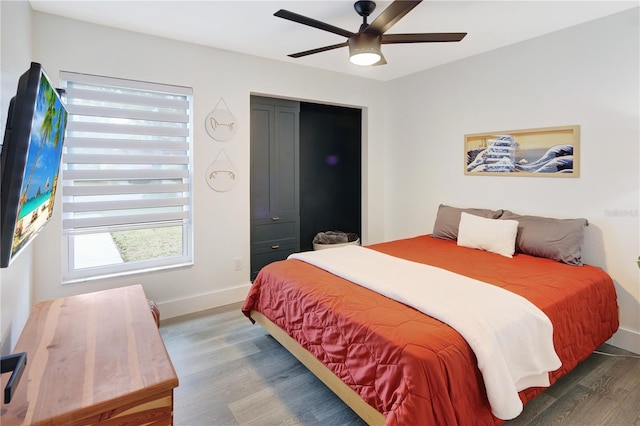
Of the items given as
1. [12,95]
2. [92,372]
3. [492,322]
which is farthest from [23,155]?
[492,322]

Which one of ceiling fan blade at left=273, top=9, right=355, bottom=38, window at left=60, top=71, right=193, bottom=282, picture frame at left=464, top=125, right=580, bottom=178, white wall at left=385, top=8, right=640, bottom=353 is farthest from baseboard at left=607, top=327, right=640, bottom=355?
window at left=60, top=71, right=193, bottom=282

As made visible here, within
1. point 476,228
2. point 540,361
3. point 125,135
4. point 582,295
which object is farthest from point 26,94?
point 476,228

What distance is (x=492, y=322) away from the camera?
168cm

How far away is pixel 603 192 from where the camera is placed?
2.72 meters

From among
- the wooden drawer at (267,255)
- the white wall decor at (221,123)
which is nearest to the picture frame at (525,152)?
the wooden drawer at (267,255)

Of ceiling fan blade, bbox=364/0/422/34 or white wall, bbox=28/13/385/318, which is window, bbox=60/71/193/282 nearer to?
white wall, bbox=28/13/385/318

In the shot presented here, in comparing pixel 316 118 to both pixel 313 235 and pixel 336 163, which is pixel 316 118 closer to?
pixel 336 163

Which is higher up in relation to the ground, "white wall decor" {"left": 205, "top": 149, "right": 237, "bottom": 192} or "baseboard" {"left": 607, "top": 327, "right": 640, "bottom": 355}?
"white wall decor" {"left": 205, "top": 149, "right": 237, "bottom": 192}

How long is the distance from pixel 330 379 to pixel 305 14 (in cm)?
248

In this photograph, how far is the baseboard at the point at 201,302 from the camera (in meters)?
3.22

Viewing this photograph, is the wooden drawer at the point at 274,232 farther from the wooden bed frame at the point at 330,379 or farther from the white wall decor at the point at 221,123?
the wooden bed frame at the point at 330,379

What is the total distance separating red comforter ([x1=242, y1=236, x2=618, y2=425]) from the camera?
4.79ft

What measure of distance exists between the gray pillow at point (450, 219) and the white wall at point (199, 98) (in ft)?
6.00

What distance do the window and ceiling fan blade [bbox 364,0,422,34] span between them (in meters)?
1.83
